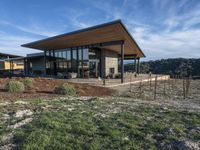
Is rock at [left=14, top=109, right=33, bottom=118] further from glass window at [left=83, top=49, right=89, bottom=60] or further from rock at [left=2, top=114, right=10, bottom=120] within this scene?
glass window at [left=83, top=49, right=89, bottom=60]

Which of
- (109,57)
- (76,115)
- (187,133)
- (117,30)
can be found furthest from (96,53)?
(187,133)

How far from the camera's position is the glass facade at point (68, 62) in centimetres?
1997

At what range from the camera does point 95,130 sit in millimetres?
3639

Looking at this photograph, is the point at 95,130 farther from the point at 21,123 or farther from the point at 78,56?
the point at 78,56

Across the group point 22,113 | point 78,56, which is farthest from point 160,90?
point 78,56

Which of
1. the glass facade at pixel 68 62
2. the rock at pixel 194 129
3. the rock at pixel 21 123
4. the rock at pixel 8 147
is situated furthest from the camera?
the glass facade at pixel 68 62

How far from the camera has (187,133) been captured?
3.56 meters

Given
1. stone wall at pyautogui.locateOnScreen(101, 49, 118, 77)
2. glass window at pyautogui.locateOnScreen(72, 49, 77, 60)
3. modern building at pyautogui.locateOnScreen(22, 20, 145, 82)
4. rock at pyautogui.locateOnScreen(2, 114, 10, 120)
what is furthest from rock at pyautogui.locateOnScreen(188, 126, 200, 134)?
glass window at pyautogui.locateOnScreen(72, 49, 77, 60)

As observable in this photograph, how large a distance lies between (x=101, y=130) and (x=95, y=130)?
14 centimetres

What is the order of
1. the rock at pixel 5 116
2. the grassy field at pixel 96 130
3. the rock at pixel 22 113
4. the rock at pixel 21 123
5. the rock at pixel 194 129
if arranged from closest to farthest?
the grassy field at pixel 96 130 < the rock at pixel 194 129 < the rock at pixel 21 123 < the rock at pixel 5 116 < the rock at pixel 22 113

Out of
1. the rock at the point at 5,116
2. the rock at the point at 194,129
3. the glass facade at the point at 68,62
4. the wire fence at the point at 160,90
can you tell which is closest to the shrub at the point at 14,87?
the rock at the point at 5,116

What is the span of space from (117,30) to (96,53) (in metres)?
8.37

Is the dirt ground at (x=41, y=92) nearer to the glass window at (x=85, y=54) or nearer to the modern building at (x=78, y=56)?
the modern building at (x=78, y=56)

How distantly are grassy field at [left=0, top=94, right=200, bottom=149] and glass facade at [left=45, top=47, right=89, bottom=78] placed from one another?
14.3 m
